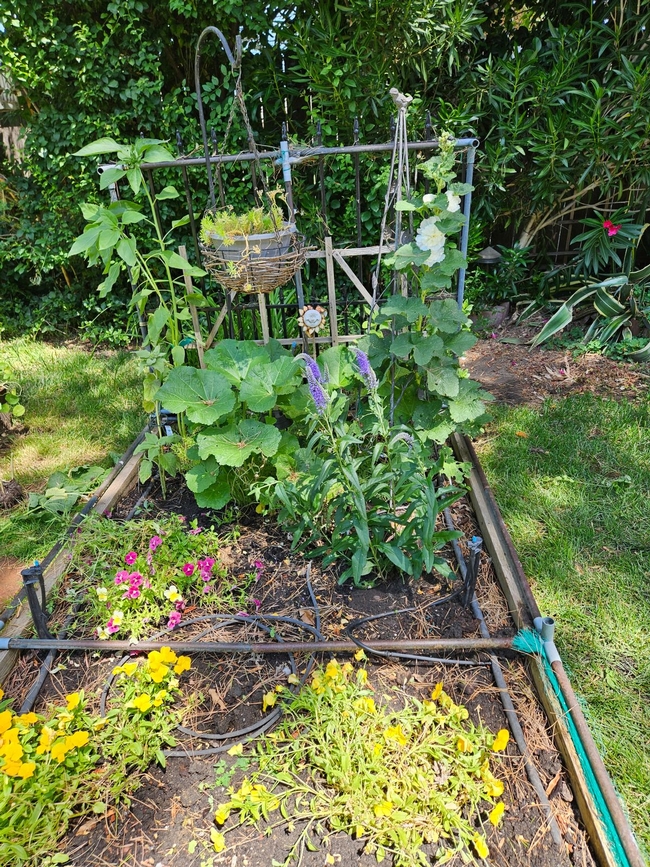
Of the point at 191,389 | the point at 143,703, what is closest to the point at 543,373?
the point at 191,389

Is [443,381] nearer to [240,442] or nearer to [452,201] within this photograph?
[452,201]

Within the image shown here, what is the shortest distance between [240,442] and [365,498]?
0.61 m

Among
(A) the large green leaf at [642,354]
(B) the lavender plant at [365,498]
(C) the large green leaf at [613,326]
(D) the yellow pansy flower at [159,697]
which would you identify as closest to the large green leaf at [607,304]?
(C) the large green leaf at [613,326]

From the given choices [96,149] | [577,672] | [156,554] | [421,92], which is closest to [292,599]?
[156,554]

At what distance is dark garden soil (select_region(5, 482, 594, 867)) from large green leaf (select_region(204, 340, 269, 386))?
63cm

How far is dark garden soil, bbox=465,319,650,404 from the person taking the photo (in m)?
3.74

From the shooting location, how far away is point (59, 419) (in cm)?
367

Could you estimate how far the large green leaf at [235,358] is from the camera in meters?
2.59

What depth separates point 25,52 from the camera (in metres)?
4.11

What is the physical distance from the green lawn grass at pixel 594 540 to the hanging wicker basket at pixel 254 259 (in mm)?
1447

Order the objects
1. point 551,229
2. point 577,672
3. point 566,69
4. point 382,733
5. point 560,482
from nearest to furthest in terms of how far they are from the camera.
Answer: point 382,733, point 577,672, point 560,482, point 566,69, point 551,229

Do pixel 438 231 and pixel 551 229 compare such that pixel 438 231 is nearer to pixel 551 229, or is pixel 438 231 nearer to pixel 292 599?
pixel 292 599

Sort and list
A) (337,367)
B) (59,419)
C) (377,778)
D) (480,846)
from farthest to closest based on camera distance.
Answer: (59,419) < (337,367) < (377,778) < (480,846)

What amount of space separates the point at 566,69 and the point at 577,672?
388 centimetres
